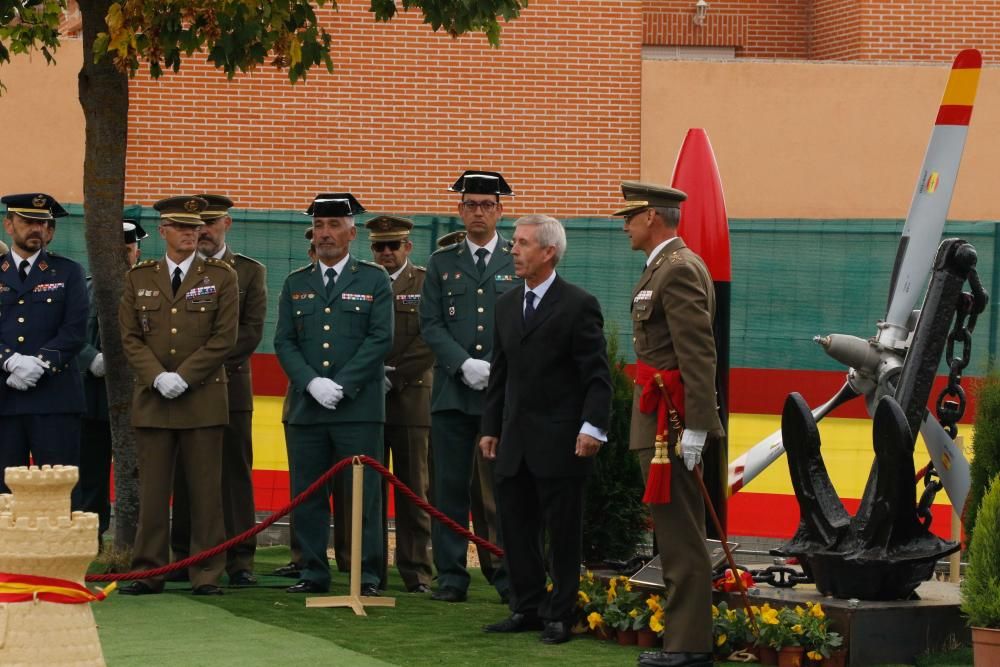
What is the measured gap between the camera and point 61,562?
14.2ft

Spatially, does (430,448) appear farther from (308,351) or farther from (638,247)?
(638,247)

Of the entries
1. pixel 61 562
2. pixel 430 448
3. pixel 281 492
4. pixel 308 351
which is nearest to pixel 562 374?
pixel 308 351

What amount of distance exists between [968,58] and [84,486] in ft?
19.2

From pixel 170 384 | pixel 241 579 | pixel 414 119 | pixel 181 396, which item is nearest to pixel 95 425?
pixel 241 579

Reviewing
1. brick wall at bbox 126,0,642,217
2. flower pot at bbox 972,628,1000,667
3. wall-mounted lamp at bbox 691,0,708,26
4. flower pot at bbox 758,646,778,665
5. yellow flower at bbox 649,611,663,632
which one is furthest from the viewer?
wall-mounted lamp at bbox 691,0,708,26

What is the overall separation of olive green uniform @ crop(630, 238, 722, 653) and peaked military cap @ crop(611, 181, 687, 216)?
9.3 inches

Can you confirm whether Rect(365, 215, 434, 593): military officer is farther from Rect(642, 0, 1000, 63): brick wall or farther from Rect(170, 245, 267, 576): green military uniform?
Rect(642, 0, 1000, 63): brick wall

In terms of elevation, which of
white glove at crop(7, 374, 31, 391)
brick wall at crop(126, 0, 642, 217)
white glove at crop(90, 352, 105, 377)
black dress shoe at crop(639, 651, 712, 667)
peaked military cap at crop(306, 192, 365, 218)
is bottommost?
black dress shoe at crop(639, 651, 712, 667)

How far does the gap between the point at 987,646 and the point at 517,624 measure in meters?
2.29

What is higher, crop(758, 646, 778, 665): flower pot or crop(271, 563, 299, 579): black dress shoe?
crop(758, 646, 778, 665): flower pot

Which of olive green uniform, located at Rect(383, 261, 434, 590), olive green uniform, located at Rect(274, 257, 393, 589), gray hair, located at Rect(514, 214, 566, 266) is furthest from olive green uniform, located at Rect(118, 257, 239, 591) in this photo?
gray hair, located at Rect(514, 214, 566, 266)

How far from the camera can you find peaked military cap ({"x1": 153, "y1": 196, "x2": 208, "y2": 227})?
29.7 ft

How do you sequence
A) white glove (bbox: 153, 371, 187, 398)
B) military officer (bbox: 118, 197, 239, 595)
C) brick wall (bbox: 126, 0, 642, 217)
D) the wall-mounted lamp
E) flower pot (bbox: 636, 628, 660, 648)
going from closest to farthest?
flower pot (bbox: 636, 628, 660, 648) < white glove (bbox: 153, 371, 187, 398) < military officer (bbox: 118, 197, 239, 595) < brick wall (bbox: 126, 0, 642, 217) < the wall-mounted lamp

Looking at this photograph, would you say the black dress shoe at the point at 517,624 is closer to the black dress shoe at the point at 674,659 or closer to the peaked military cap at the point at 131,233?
the black dress shoe at the point at 674,659
